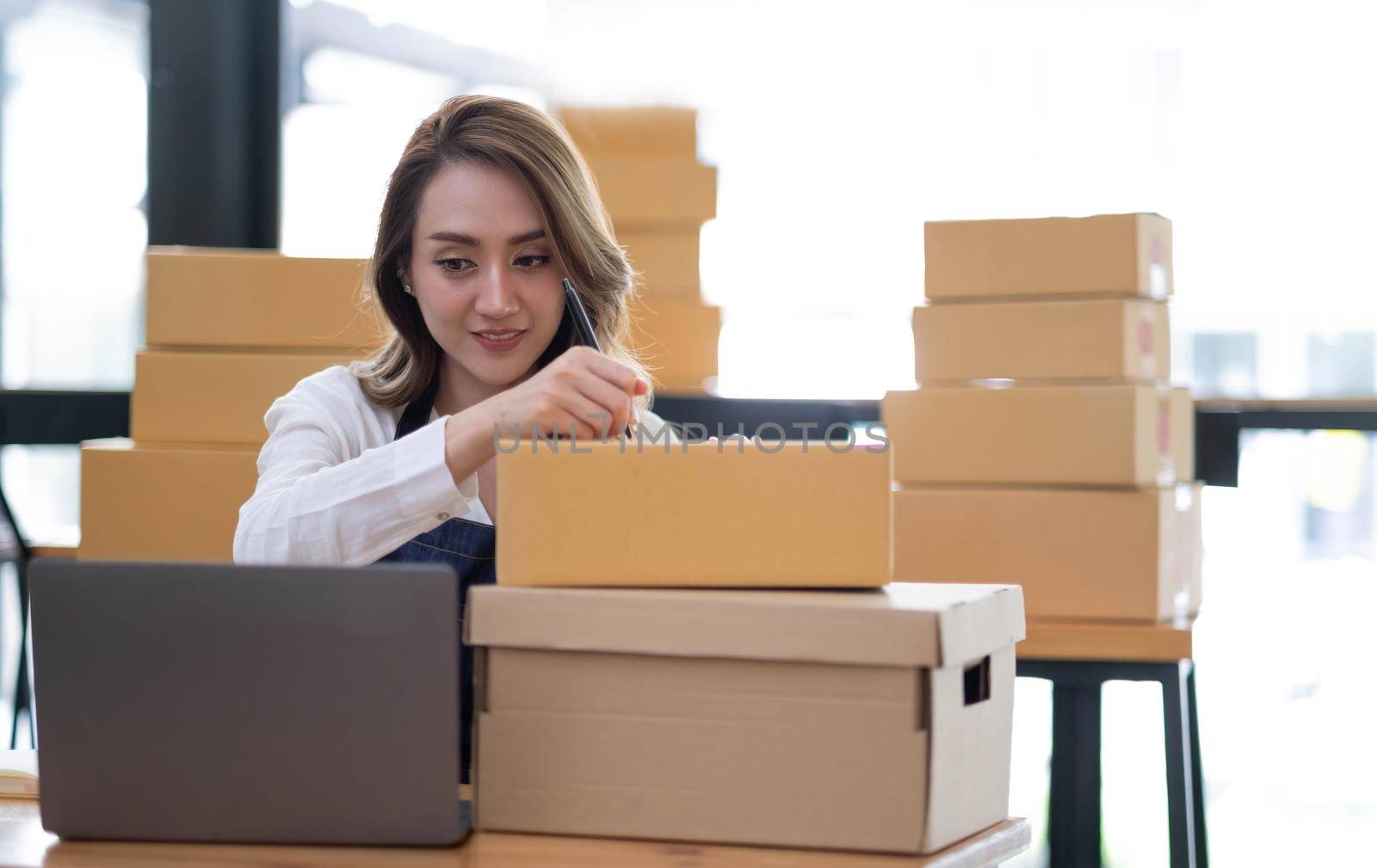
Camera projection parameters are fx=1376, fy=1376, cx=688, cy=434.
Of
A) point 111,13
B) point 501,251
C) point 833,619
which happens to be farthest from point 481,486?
point 111,13

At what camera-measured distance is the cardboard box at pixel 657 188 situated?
2.25m

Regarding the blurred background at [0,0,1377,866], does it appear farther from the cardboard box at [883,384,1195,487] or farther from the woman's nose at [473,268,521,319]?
the woman's nose at [473,268,521,319]

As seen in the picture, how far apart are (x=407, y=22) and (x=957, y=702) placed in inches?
104

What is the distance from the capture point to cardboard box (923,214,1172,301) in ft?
6.04

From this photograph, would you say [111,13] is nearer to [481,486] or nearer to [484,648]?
[481,486]

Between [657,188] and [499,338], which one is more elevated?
[657,188]

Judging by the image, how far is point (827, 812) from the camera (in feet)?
2.64

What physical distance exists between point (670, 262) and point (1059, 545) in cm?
80

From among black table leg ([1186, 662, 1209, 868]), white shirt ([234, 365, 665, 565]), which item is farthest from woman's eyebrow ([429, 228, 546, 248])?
black table leg ([1186, 662, 1209, 868])

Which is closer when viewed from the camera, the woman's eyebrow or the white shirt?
the white shirt

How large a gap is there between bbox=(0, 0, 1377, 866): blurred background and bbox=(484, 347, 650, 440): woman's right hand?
1733mm

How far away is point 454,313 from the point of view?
1.38 m

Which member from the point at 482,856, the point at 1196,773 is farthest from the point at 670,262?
the point at 482,856

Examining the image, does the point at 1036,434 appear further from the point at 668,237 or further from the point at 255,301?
the point at 255,301
